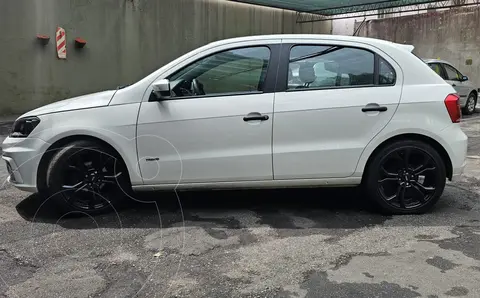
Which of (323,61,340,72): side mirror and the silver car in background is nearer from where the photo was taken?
(323,61,340,72): side mirror

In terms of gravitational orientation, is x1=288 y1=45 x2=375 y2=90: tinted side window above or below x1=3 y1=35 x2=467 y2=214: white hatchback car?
above

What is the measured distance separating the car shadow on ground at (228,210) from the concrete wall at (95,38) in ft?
25.5

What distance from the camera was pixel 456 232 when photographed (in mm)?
3793

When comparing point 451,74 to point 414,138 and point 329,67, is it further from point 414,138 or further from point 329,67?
point 329,67

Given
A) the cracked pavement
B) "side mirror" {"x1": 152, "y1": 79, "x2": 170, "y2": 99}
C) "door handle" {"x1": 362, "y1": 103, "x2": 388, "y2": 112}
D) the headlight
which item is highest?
"side mirror" {"x1": 152, "y1": 79, "x2": 170, "y2": 99}

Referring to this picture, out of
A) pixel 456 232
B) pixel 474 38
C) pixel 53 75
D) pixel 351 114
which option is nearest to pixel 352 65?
pixel 351 114

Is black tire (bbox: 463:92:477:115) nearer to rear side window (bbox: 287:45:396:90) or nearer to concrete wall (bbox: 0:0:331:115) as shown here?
concrete wall (bbox: 0:0:331:115)

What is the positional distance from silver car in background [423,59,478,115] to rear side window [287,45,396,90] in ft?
27.2

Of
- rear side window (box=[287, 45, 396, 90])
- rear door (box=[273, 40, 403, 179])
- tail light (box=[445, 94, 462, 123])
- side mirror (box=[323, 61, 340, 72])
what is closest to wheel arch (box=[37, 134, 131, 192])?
rear door (box=[273, 40, 403, 179])

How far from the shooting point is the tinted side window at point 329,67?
4082mm

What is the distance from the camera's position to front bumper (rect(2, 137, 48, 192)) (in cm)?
399

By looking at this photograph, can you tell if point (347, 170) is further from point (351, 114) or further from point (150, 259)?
point (150, 259)

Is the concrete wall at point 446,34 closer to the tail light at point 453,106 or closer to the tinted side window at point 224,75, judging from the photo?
the tail light at point 453,106

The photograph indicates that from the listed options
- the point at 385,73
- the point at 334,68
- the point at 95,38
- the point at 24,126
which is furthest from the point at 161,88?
the point at 95,38
